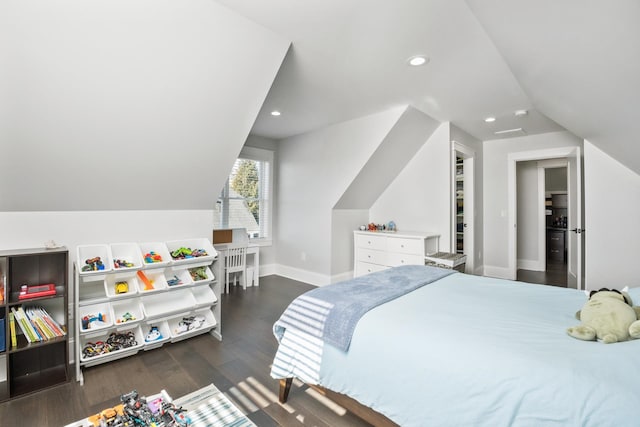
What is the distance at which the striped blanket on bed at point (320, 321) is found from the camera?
1.60m

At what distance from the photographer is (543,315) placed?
1587 mm

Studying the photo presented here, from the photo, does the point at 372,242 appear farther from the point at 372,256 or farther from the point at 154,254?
the point at 154,254

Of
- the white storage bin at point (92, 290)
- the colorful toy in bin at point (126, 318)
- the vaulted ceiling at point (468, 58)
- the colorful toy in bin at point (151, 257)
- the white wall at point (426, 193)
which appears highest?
the vaulted ceiling at point (468, 58)

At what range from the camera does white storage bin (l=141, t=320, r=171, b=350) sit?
254 centimetres

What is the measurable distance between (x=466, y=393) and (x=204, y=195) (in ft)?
8.91

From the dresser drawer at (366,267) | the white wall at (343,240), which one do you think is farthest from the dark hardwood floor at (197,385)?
the dresser drawer at (366,267)

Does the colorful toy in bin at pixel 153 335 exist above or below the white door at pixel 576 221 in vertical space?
below

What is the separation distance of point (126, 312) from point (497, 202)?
18.3 feet

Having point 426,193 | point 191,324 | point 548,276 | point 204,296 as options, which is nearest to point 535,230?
point 548,276

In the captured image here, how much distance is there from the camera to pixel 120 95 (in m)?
2.01

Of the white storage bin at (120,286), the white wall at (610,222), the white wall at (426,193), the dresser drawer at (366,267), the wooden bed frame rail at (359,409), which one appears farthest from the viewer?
the dresser drawer at (366,267)

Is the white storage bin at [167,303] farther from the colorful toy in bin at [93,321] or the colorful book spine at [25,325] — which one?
the colorful book spine at [25,325]

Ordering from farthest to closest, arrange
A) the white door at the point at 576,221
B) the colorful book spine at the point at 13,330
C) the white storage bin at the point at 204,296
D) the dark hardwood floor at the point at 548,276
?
the dark hardwood floor at the point at 548,276
the white door at the point at 576,221
the white storage bin at the point at 204,296
the colorful book spine at the point at 13,330

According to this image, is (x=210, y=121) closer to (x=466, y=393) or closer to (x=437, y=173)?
(x=466, y=393)
